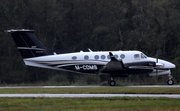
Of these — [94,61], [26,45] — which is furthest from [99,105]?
[26,45]

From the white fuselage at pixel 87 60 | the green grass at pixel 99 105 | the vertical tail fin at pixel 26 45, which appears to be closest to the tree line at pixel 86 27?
the vertical tail fin at pixel 26 45

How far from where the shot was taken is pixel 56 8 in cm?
4303

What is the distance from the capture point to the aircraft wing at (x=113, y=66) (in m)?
23.2

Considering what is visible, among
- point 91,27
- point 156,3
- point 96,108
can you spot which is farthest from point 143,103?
point 156,3

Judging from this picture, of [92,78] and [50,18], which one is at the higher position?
[50,18]

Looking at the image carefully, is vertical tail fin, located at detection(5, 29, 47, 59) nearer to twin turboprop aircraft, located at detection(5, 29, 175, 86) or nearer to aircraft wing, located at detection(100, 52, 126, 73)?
twin turboprop aircraft, located at detection(5, 29, 175, 86)

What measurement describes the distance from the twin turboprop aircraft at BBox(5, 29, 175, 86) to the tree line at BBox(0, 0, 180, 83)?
1238 cm

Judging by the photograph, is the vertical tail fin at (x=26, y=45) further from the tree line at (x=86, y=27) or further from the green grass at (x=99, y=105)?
the green grass at (x=99, y=105)

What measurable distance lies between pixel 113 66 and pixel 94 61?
2386mm

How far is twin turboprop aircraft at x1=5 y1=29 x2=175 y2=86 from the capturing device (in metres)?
24.2

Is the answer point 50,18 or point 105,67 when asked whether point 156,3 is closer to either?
point 50,18

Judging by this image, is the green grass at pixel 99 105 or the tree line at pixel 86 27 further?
the tree line at pixel 86 27

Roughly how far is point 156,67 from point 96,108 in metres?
14.2

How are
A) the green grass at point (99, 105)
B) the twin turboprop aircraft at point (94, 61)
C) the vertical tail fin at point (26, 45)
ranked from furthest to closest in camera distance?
1. the vertical tail fin at point (26, 45)
2. the twin turboprop aircraft at point (94, 61)
3. the green grass at point (99, 105)
